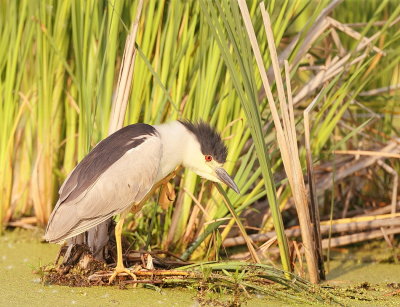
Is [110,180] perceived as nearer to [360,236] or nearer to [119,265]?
[119,265]

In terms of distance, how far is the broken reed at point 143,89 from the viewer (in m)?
3.47

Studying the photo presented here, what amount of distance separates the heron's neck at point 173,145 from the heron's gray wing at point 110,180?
0.20 ft

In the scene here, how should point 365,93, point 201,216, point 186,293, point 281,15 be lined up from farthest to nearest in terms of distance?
point 365,93 < point 201,216 < point 281,15 < point 186,293

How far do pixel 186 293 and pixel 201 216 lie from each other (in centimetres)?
81

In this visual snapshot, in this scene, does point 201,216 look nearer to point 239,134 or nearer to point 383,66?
point 239,134

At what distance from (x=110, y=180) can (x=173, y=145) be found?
0.96ft

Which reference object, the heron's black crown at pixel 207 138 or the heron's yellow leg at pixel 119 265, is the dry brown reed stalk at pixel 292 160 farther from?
the heron's yellow leg at pixel 119 265

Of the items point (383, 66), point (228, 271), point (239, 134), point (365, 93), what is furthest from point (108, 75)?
point (383, 66)

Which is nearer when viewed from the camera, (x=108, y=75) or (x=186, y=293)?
(x=186, y=293)

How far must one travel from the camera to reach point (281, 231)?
3.07m

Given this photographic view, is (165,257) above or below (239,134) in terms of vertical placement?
below

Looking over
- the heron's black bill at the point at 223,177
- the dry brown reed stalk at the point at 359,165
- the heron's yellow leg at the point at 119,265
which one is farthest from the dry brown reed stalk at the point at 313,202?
the heron's yellow leg at the point at 119,265

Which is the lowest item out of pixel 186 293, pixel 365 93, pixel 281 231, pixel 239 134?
pixel 186 293

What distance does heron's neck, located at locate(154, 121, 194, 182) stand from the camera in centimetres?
315
